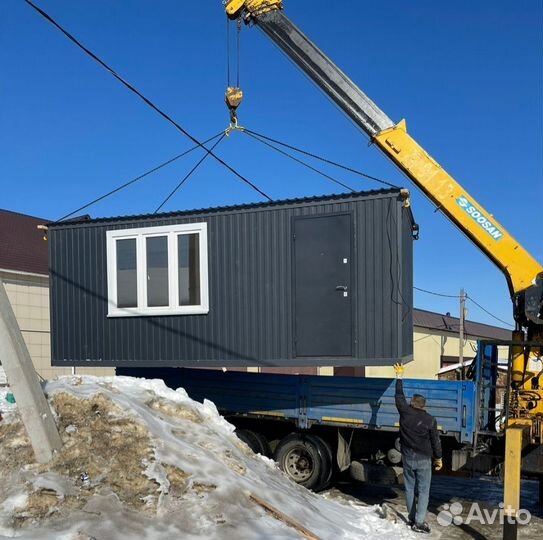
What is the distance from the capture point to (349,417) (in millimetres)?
9047

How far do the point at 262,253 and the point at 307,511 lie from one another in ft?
13.3

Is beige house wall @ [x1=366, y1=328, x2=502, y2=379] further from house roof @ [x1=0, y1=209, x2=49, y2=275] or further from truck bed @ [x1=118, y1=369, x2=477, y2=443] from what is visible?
truck bed @ [x1=118, y1=369, x2=477, y2=443]

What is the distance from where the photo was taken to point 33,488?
4941 mm

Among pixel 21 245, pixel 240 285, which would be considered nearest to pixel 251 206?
pixel 240 285

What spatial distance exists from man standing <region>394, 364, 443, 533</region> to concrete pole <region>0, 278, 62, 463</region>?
409cm

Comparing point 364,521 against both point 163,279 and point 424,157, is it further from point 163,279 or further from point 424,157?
point 424,157

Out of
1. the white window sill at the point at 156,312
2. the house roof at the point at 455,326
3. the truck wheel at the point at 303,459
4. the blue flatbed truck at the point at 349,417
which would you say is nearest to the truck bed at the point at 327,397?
the blue flatbed truck at the point at 349,417

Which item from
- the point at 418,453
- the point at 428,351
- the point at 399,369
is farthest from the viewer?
the point at 428,351

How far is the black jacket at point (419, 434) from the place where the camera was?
23.9 ft

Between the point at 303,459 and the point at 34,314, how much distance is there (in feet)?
42.8

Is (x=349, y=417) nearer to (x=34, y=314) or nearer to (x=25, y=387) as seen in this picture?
(x=25, y=387)

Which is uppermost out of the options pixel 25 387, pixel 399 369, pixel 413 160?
pixel 413 160

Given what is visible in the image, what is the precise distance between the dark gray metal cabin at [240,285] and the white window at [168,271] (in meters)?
0.02

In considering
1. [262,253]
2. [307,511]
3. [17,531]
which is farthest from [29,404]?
[262,253]
